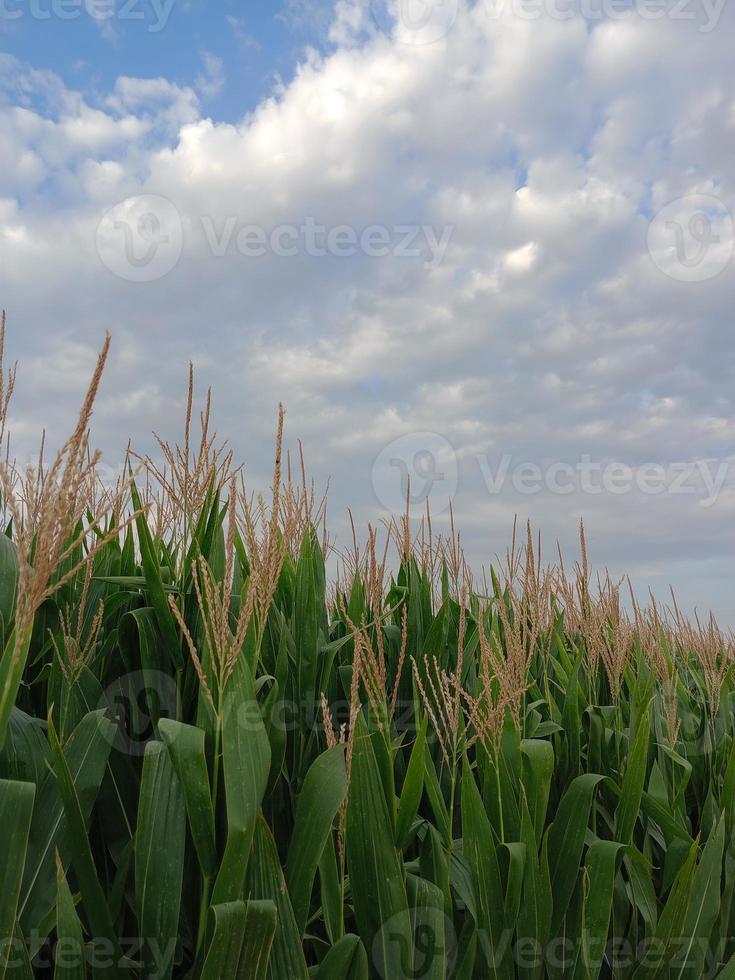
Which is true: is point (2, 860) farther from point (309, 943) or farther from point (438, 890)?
point (438, 890)

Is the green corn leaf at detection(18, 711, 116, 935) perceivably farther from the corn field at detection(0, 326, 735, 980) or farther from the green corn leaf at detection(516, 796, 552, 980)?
the green corn leaf at detection(516, 796, 552, 980)

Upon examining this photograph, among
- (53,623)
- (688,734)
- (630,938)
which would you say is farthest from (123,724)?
(688,734)

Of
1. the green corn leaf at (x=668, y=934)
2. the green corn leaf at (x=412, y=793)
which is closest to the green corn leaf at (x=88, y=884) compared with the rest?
the green corn leaf at (x=412, y=793)

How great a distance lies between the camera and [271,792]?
1977 mm

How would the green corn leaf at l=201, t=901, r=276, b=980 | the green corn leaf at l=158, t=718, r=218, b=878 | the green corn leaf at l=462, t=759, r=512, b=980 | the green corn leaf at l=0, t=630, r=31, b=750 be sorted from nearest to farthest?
the green corn leaf at l=0, t=630, r=31, b=750, the green corn leaf at l=201, t=901, r=276, b=980, the green corn leaf at l=158, t=718, r=218, b=878, the green corn leaf at l=462, t=759, r=512, b=980

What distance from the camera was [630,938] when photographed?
2.52 m

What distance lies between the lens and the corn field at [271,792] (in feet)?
5.00

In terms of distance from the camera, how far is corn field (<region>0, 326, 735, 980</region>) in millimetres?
1523

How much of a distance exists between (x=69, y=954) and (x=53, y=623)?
982 millimetres

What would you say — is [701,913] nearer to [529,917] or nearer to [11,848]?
[529,917]

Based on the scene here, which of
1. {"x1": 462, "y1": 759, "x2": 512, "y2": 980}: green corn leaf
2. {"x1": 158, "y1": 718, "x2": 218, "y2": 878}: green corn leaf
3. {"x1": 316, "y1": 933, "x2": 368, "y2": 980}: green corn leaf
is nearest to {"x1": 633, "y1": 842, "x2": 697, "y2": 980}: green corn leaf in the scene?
{"x1": 462, "y1": 759, "x2": 512, "y2": 980}: green corn leaf

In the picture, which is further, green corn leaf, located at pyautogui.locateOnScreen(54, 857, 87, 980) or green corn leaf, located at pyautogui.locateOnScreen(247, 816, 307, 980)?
green corn leaf, located at pyautogui.locateOnScreen(247, 816, 307, 980)

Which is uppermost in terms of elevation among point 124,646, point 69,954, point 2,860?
point 124,646

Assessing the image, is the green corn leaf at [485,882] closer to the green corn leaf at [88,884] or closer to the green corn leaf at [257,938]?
the green corn leaf at [257,938]
